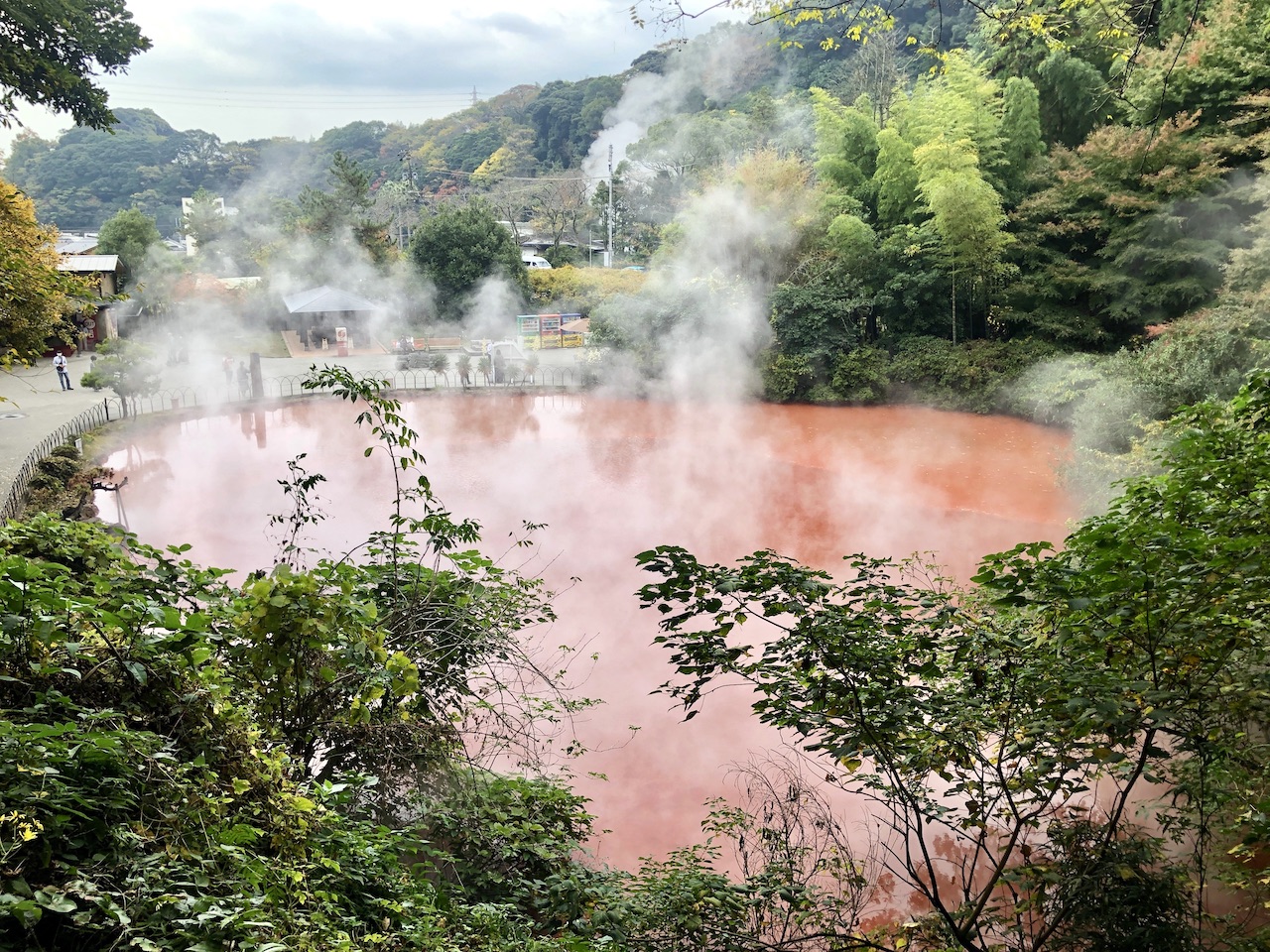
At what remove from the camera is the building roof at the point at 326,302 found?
1775cm

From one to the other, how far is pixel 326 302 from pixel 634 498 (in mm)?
11565

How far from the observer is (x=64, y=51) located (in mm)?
8172

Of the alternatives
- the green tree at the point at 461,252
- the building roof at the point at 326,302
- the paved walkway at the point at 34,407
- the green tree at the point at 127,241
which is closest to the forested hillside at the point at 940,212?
the green tree at the point at 461,252

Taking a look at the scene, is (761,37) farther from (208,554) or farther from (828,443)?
(208,554)

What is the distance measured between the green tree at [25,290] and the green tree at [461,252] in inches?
394

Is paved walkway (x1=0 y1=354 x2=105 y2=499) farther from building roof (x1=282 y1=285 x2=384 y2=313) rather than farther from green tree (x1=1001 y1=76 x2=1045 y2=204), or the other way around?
green tree (x1=1001 y1=76 x2=1045 y2=204)

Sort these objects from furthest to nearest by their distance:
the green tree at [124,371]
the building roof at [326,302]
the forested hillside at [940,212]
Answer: the building roof at [326,302] → the forested hillside at [940,212] → the green tree at [124,371]

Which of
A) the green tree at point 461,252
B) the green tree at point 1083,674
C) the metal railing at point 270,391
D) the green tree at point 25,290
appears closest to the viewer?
the green tree at point 1083,674

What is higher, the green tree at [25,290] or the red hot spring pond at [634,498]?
the green tree at [25,290]

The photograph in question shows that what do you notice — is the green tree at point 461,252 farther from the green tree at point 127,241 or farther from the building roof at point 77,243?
the building roof at point 77,243

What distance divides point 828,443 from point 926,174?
539cm

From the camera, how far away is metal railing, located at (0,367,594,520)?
10.9m

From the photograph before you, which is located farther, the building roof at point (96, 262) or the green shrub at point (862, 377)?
the building roof at point (96, 262)

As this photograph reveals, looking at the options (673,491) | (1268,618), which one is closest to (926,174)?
(673,491)
